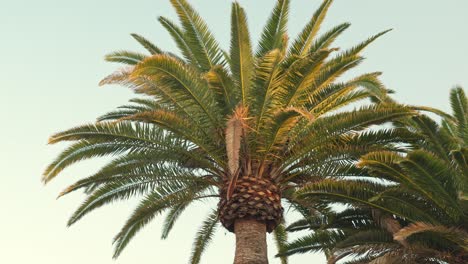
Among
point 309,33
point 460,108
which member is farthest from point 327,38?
point 460,108

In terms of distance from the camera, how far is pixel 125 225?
57.6 feet

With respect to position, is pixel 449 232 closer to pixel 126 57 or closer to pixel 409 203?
pixel 409 203

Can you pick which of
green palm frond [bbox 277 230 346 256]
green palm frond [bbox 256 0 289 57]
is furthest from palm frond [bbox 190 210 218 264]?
green palm frond [bbox 256 0 289 57]

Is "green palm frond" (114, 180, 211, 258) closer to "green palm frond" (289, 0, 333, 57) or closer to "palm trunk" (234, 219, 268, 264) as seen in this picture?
"palm trunk" (234, 219, 268, 264)

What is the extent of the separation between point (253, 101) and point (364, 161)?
3.00 metres

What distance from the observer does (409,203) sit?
1536 centimetres

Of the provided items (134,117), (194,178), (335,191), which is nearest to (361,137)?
(335,191)

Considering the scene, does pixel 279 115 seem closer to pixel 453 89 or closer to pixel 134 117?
pixel 134 117

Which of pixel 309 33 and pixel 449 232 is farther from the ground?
pixel 309 33

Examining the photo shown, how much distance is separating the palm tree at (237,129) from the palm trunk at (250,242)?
0.08ft

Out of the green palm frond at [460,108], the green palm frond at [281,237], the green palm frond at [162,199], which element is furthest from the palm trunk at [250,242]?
the green palm frond at [460,108]

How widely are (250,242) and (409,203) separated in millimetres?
3626

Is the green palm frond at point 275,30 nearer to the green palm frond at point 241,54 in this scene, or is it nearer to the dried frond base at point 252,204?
the green palm frond at point 241,54

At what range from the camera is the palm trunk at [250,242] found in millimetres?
14836
